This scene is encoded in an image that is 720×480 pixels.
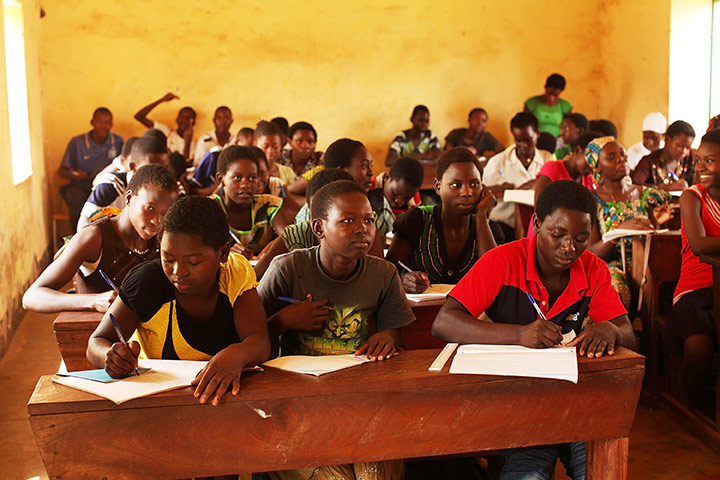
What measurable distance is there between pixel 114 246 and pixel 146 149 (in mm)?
2044

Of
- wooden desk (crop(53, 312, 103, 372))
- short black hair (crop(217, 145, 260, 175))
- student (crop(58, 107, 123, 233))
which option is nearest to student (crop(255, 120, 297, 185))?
short black hair (crop(217, 145, 260, 175))

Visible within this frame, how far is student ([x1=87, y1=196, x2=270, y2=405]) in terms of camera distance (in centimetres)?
212

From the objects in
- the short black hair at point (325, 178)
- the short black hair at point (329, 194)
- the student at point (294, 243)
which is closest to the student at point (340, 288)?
the short black hair at point (329, 194)

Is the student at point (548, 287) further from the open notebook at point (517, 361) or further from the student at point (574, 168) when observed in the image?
the student at point (574, 168)

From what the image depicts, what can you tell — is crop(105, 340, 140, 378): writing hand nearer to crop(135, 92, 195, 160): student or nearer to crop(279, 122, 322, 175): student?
crop(279, 122, 322, 175): student

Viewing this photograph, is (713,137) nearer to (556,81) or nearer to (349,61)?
(556,81)

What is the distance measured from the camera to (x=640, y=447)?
325 cm

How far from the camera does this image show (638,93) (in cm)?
905

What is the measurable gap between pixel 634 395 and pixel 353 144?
2498 millimetres

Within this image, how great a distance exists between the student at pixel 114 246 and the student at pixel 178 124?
6289mm

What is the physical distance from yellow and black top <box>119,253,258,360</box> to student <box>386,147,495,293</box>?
4.10 feet

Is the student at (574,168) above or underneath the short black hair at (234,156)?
underneath

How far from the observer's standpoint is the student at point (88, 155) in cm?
855

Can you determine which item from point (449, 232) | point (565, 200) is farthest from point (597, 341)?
point (449, 232)
